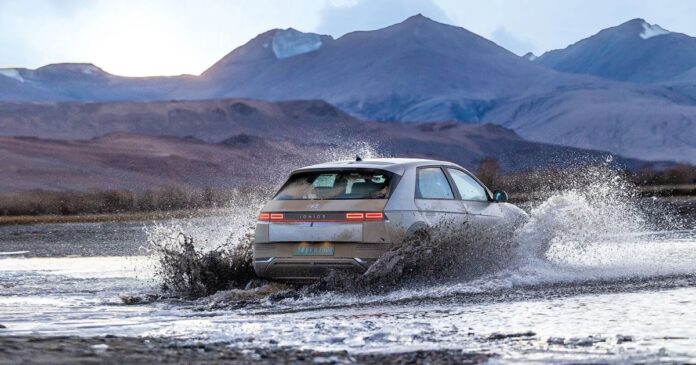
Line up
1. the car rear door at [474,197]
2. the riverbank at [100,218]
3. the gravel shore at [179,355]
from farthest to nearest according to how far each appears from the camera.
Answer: the riverbank at [100,218], the car rear door at [474,197], the gravel shore at [179,355]

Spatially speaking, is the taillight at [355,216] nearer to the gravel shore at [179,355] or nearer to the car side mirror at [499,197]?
the car side mirror at [499,197]

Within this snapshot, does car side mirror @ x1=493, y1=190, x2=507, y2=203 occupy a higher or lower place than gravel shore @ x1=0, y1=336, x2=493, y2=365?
higher

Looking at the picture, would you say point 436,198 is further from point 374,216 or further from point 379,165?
point 374,216

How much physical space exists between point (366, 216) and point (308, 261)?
791 millimetres

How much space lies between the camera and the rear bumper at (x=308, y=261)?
41.0ft

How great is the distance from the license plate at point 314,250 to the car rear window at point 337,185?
58 centimetres

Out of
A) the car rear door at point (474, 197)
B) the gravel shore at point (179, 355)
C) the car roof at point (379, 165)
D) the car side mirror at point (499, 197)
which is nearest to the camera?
the gravel shore at point (179, 355)

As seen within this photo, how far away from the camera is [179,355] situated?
27.5ft

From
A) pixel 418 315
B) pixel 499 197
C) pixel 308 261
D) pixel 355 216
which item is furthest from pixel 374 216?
pixel 499 197

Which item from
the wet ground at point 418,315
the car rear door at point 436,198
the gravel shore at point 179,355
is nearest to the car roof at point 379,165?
the car rear door at point 436,198

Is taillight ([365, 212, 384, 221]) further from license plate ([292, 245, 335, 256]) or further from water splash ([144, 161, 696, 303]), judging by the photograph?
license plate ([292, 245, 335, 256])

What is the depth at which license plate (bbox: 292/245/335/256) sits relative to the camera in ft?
41.3

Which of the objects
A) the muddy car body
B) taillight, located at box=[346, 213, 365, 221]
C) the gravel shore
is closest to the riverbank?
the muddy car body

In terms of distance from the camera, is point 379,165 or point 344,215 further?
point 379,165
